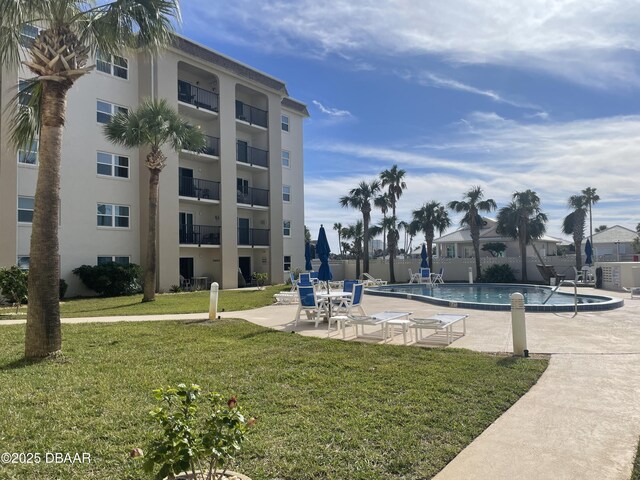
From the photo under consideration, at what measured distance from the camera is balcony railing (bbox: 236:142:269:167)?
103 feet

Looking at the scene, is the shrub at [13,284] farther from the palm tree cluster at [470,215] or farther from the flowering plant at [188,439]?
the palm tree cluster at [470,215]

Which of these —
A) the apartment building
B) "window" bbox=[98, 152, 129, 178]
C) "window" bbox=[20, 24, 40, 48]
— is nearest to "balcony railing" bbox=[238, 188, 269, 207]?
the apartment building

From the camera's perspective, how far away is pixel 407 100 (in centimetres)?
2144

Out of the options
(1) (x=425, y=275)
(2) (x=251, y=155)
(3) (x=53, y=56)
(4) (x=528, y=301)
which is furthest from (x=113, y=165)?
(4) (x=528, y=301)

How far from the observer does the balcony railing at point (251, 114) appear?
3177 centimetres

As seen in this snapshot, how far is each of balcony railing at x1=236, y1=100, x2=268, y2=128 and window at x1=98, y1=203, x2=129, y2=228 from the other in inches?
428

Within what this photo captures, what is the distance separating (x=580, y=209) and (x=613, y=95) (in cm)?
2353

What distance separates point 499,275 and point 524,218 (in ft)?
16.5

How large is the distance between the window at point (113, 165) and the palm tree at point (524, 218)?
2841 cm

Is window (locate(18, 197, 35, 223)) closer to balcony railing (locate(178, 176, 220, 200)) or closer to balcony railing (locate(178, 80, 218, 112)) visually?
balcony railing (locate(178, 176, 220, 200))

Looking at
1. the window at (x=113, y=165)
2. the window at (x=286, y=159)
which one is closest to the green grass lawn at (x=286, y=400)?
the window at (x=113, y=165)

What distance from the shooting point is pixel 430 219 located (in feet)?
131

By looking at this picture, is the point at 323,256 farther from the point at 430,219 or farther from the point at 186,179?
the point at 430,219

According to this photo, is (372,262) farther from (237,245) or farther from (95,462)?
(95,462)
